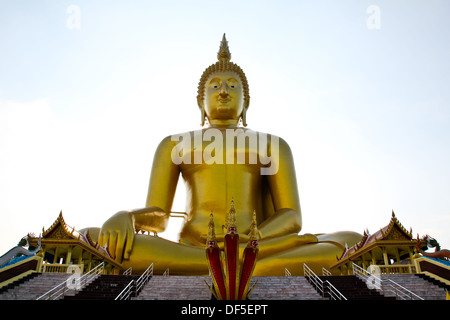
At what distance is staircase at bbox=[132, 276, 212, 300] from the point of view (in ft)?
18.0

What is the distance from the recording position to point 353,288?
5.52m

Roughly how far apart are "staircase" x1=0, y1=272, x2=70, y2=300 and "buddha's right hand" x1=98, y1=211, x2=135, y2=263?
1.46m

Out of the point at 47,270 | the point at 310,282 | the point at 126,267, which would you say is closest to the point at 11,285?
the point at 47,270

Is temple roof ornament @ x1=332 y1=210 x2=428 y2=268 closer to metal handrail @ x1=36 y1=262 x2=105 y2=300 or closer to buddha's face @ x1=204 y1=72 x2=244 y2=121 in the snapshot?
metal handrail @ x1=36 y1=262 x2=105 y2=300

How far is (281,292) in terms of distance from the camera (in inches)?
220

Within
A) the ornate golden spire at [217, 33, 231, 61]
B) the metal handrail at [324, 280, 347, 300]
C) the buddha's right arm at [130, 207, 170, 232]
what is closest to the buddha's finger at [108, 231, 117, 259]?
the buddha's right arm at [130, 207, 170, 232]

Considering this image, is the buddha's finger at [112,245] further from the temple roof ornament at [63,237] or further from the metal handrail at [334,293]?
the metal handrail at [334,293]

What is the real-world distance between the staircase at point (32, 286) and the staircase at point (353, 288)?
3.95 m

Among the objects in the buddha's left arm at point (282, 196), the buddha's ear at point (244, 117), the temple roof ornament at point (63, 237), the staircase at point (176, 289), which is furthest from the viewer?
the buddha's ear at point (244, 117)

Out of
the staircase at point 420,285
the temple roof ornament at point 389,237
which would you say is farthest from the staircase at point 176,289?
the temple roof ornament at point 389,237

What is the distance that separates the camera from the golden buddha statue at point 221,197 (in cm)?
756

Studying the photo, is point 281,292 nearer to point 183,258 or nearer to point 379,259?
point 183,258

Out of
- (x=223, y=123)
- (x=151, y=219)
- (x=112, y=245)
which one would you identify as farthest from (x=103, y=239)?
(x=223, y=123)
